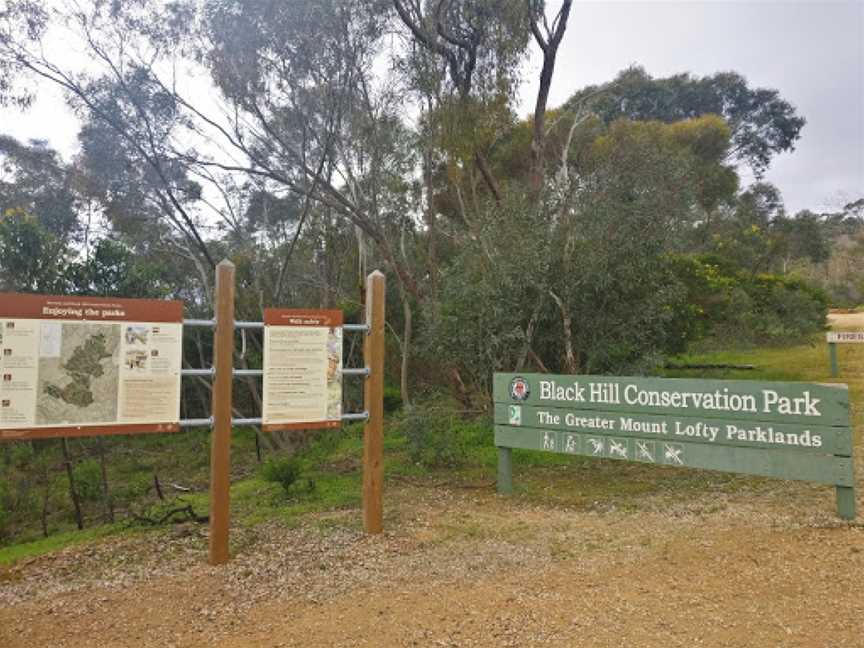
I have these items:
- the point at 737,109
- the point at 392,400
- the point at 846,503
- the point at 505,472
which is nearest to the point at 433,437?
the point at 505,472

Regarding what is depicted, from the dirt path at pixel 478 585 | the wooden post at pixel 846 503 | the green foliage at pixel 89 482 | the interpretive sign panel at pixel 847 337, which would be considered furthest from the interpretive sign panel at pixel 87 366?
the interpretive sign panel at pixel 847 337

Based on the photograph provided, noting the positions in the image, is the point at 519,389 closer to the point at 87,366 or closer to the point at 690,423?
the point at 690,423

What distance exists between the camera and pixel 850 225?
42.6 m

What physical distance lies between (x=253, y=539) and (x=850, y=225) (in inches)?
1900

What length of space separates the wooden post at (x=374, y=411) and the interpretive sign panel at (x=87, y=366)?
1485 mm

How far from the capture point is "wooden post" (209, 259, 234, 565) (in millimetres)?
4527

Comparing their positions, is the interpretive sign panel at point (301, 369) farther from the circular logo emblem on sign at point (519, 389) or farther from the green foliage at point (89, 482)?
the green foliage at point (89, 482)

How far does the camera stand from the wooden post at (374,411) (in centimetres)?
514

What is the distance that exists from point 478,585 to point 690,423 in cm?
241

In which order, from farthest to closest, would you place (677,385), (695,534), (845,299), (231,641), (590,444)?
(845,299) → (590,444) → (677,385) → (695,534) → (231,641)

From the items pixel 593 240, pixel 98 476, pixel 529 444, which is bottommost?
pixel 98 476

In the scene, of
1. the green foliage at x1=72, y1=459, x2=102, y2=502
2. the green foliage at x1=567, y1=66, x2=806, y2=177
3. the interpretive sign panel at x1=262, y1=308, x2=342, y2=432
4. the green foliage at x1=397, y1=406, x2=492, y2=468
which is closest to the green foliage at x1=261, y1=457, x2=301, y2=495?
the green foliage at x1=397, y1=406, x2=492, y2=468

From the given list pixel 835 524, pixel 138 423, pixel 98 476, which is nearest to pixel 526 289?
pixel 835 524

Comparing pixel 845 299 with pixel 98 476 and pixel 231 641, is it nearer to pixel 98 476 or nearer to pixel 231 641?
pixel 98 476
